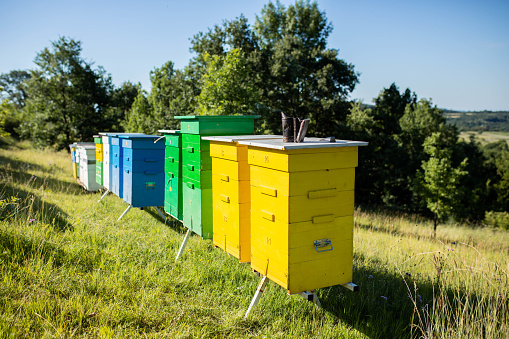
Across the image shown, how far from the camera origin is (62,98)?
25062 millimetres

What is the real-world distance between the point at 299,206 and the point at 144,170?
4285 mm

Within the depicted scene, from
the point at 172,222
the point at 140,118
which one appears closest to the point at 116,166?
the point at 172,222

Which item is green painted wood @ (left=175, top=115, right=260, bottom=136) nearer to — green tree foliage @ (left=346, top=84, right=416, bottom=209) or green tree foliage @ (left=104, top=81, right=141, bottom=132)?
green tree foliage @ (left=346, top=84, right=416, bottom=209)

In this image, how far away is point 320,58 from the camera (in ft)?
75.2

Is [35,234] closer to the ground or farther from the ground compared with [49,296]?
farther from the ground

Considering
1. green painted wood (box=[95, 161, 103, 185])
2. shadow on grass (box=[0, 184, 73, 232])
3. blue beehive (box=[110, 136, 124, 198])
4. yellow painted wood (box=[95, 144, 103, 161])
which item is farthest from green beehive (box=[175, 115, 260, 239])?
green painted wood (box=[95, 161, 103, 185])

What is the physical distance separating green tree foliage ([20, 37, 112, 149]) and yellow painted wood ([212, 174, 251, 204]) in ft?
79.1

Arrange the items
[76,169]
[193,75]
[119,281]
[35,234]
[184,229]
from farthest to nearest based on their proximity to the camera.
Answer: [193,75] < [76,169] < [184,229] < [35,234] < [119,281]

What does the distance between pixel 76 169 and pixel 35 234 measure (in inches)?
275

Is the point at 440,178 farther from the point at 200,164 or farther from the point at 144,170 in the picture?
the point at 200,164

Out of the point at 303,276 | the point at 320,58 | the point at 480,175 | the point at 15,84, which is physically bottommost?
the point at 480,175

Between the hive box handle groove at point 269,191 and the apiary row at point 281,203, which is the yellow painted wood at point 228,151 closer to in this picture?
the apiary row at point 281,203

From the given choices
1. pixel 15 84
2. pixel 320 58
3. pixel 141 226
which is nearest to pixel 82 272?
pixel 141 226

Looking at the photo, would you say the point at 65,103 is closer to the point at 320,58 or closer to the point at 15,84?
the point at 320,58
